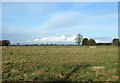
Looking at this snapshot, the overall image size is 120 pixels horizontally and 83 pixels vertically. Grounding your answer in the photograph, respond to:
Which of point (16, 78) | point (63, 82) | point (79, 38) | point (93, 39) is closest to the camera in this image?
point (63, 82)

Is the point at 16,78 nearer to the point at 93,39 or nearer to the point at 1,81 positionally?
the point at 1,81

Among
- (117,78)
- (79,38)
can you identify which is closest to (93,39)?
(79,38)

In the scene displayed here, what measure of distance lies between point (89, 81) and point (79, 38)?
399 ft

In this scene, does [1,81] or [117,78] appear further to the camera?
[117,78]

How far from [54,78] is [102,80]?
2.59 meters

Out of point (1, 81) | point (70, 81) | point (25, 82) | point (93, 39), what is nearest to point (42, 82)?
point (25, 82)

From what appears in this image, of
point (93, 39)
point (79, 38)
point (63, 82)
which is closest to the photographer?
point (63, 82)

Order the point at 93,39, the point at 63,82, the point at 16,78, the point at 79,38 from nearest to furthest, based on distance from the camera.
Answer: the point at 63,82
the point at 16,78
the point at 93,39
the point at 79,38

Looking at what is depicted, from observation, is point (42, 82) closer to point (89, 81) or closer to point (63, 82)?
point (63, 82)

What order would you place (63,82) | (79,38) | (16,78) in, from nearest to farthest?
1. (63,82)
2. (16,78)
3. (79,38)

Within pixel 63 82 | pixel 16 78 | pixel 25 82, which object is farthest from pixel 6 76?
pixel 63 82

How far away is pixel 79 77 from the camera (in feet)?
29.5

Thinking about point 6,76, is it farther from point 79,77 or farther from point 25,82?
point 79,77

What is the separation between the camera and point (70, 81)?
27.0ft
